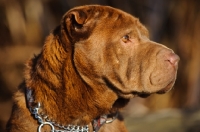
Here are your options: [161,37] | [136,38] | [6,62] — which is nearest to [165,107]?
[161,37]

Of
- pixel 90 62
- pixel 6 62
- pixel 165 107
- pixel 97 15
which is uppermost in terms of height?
pixel 97 15

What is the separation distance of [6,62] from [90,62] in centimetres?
530

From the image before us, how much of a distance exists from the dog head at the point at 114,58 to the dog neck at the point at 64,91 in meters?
0.06

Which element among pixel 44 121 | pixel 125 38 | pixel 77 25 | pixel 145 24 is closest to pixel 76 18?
pixel 77 25

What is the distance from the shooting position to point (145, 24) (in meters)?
9.87

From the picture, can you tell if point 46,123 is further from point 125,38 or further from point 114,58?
point 125,38

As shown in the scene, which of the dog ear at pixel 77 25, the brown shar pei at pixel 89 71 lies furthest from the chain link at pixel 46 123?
the dog ear at pixel 77 25

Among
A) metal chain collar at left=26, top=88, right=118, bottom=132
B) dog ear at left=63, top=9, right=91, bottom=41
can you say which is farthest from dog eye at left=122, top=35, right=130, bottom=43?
metal chain collar at left=26, top=88, right=118, bottom=132

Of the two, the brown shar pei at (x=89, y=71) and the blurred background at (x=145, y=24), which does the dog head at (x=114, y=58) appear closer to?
the brown shar pei at (x=89, y=71)

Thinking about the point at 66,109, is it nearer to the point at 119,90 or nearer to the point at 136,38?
the point at 119,90

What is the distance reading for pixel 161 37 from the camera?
10.1 metres

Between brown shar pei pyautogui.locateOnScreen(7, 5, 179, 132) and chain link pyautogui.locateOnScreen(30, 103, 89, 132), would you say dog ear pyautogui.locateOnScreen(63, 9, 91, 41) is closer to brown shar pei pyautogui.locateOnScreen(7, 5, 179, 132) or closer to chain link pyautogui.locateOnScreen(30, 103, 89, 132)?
brown shar pei pyautogui.locateOnScreen(7, 5, 179, 132)

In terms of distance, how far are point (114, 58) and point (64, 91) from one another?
429 millimetres

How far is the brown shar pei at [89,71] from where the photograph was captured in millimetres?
4488
